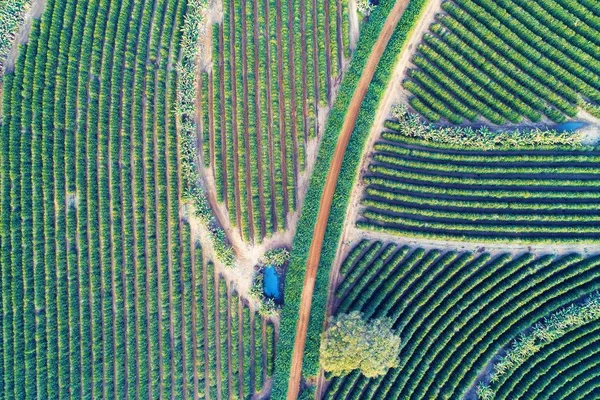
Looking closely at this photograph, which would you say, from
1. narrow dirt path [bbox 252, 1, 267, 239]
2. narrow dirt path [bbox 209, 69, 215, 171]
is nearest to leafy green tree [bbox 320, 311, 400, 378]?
narrow dirt path [bbox 252, 1, 267, 239]

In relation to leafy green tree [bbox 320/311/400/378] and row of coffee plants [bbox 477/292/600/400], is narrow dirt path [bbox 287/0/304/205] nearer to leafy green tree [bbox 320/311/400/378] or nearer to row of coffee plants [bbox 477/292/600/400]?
leafy green tree [bbox 320/311/400/378]

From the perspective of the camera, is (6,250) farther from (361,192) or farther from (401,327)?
(401,327)

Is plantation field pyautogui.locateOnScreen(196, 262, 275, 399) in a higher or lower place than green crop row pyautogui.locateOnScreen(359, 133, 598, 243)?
lower

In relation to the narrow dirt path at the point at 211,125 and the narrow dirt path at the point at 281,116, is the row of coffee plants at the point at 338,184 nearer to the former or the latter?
the narrow dirt path at the point at 281,116

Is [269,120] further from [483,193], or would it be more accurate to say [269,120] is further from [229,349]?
[229,349]

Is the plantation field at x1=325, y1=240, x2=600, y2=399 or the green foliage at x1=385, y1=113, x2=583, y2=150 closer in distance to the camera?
the plantation field at x1=325, y1=240, x2=600, y2=399

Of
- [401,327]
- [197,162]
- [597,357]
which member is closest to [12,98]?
[197,162]

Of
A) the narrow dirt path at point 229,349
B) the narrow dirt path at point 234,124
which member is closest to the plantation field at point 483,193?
the narrow dirt path at point 234,124
